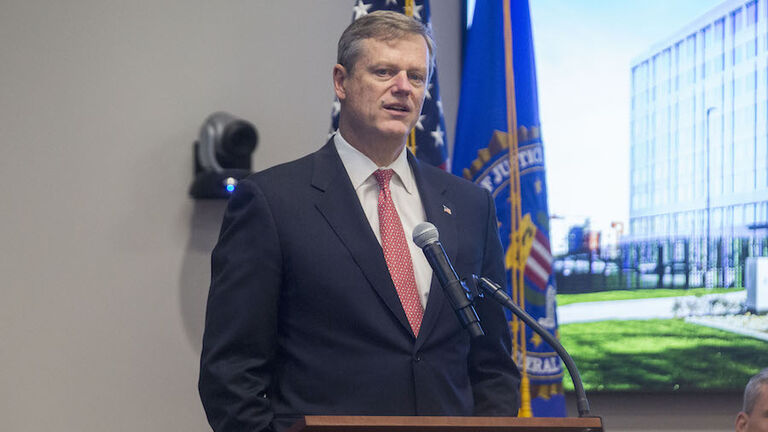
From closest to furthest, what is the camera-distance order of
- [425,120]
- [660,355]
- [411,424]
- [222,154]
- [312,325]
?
[411,424], [312,325], [425,120], [222,154], [660,355]

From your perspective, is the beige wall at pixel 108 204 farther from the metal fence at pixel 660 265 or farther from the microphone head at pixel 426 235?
the microphone head at pixel 426 235

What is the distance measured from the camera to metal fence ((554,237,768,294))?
13.2ft

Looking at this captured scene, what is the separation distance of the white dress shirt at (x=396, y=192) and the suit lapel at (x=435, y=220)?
22mm

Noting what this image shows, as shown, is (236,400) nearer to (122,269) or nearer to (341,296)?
(341,296)

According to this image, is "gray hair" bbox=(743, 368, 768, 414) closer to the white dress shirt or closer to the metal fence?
the metal fence

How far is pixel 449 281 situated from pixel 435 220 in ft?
1.36

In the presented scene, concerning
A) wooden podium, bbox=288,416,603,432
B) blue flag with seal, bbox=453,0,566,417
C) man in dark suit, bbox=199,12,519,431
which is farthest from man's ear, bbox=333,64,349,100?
blue flag with seal, bbox=453,0,566,417

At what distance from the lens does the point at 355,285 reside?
6.06ft

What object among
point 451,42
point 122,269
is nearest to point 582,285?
point 451,42

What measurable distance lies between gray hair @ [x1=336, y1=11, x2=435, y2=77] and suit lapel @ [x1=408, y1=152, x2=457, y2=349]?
0.89 feet

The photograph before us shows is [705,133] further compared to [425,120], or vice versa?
[705,133]

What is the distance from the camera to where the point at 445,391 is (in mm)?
1845

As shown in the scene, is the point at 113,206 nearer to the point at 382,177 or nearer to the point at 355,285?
the point at 382,177

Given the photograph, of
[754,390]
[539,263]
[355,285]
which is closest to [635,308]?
[539,263]
